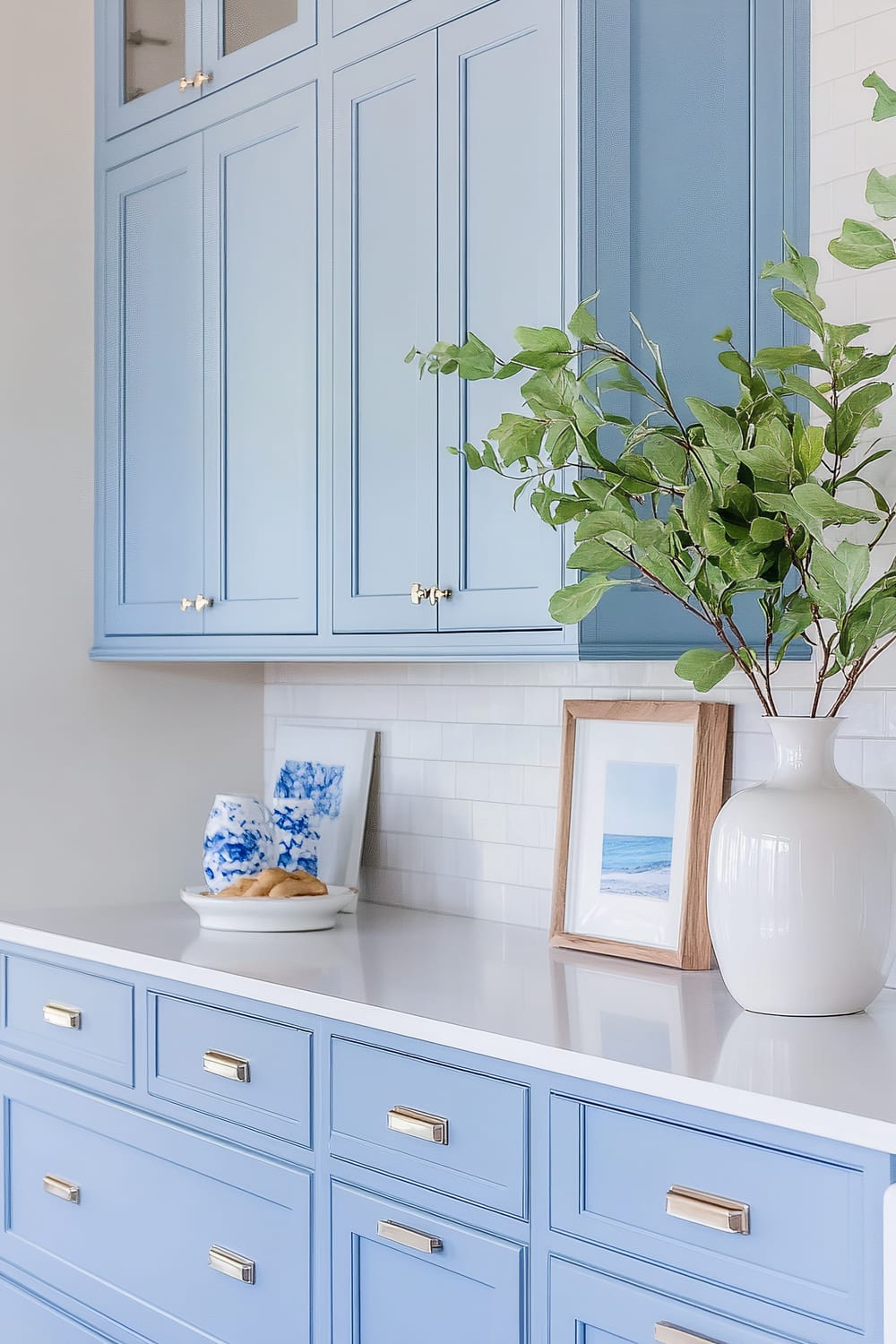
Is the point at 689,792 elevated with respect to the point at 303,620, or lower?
lower

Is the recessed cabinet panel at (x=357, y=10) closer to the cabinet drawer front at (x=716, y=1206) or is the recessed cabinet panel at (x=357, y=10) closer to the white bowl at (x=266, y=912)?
the white bowl at (x=266, y=912)

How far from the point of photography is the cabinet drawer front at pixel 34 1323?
8.32 ft

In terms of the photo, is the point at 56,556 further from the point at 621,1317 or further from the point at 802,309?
the point at 621,1317

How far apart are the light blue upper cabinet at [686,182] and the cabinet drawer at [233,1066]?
73 cm

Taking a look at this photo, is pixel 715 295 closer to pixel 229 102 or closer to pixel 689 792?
pixel 689 792

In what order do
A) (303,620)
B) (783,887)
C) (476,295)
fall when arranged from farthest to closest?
(303,620)
(476,295)
(783,887)

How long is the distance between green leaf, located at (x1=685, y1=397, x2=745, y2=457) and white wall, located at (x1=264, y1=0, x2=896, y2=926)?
0.42 m

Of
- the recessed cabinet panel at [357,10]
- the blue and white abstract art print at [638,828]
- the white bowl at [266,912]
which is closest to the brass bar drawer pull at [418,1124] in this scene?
the blue and white abstract art print at [638,828]

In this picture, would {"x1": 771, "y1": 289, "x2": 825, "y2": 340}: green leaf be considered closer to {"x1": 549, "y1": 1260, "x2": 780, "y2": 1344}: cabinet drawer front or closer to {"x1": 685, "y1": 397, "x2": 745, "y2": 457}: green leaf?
{"x1": 685, "y1": 397, "x2": 745, "y2": 457}: green leaf

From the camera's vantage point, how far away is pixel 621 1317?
1621mm

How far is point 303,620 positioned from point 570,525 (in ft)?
2.17

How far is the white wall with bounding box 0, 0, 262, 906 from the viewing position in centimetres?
288

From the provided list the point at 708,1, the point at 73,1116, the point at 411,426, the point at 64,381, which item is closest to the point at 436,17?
the point at 708,1

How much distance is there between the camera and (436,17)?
88.5 inches
